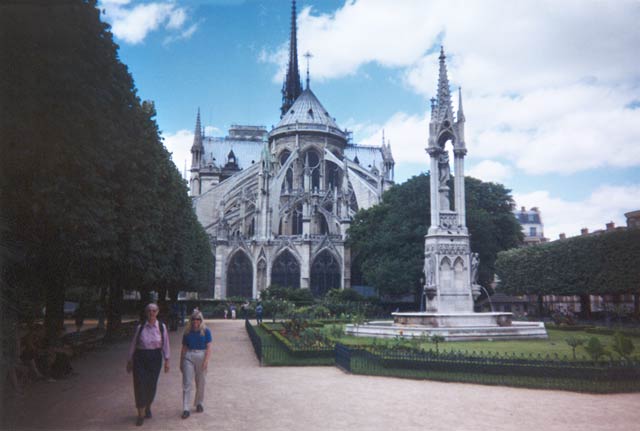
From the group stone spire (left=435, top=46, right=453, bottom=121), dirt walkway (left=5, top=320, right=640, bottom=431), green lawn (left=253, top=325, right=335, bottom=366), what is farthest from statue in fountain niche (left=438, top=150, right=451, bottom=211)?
dirt walkway (left=5, top=320, right=640, bottom=431)

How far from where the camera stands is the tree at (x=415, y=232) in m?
40.7

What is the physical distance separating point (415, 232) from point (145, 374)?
33846mm

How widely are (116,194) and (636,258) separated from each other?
3172 centimetres

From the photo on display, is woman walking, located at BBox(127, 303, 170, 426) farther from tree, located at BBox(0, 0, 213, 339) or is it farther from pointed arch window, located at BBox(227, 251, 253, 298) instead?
pointed arch window, located at BBox(227, 251, 253, 298)

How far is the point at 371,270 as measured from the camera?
4484 cm

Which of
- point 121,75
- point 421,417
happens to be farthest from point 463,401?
point 121,75

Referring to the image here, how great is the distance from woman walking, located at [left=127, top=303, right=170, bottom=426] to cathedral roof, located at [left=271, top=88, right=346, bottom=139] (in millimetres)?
68527

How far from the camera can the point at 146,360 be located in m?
8.41

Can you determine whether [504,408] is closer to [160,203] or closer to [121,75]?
[121,75]

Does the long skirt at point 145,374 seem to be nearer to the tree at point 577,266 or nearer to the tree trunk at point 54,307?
the tree trunk at point 54,307

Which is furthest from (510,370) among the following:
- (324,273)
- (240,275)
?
(240,275)

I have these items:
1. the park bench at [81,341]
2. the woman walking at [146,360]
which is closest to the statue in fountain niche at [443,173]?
the park bench at [81,341]

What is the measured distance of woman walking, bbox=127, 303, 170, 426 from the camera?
832cm

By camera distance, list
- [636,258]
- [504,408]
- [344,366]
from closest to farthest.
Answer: [504,408] < [344,366] < [636,258]
